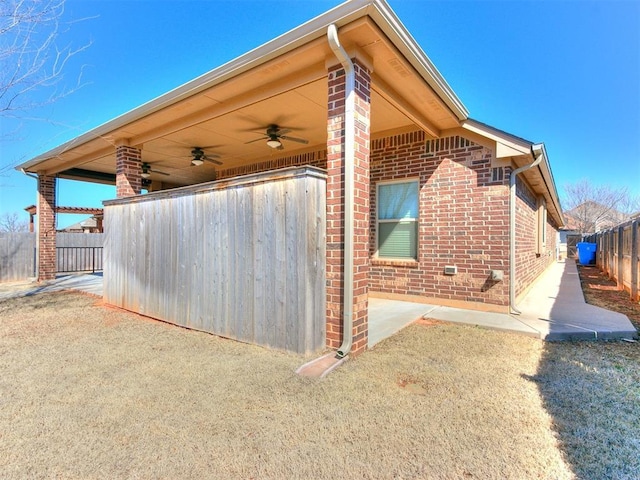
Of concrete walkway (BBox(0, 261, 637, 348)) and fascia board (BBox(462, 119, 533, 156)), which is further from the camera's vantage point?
fascia board (BBox(462, 119, 533, 156))

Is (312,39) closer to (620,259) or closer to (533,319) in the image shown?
(533,319)

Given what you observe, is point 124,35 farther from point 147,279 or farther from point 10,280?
point 10,280

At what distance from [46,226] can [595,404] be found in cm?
1300

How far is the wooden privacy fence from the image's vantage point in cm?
341

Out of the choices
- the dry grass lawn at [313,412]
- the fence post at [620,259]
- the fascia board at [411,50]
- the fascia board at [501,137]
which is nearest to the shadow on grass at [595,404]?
the dry grass lawn at [313,412]

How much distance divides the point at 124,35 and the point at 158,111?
5.85 ft

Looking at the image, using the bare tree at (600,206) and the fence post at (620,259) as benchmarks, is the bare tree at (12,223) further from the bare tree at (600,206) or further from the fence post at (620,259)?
the bare tree at (600,206)

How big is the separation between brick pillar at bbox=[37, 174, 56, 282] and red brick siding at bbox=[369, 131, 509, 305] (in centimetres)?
996

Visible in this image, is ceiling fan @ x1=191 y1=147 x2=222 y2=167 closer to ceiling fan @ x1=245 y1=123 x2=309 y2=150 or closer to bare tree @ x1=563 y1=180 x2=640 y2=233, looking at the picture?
ceiling fan @ x1=245 y1=123 x2=309 y2=150

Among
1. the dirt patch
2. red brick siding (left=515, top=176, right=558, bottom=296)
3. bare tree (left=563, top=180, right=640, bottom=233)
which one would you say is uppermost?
bare tree (left=563, top=180, right=640, bottom=233)

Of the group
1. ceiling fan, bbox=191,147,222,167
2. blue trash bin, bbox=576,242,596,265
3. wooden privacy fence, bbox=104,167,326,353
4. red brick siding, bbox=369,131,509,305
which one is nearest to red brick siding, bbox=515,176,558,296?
red brick siding, bbox=369,131,509,305

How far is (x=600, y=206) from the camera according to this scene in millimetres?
34406

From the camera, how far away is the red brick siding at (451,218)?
5.34 m

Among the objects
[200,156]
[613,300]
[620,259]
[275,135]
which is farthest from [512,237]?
[200,156]
